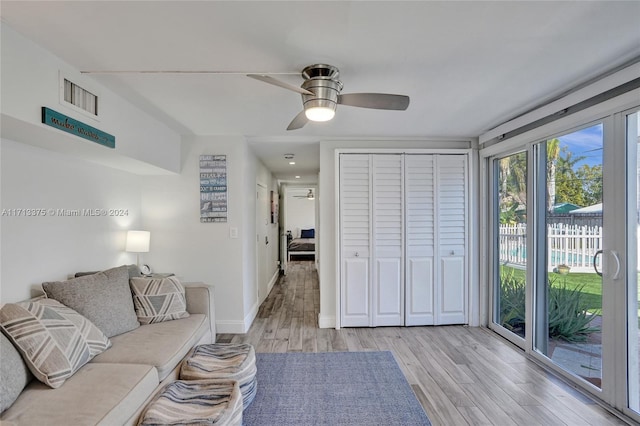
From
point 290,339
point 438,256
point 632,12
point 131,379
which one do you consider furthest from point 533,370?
point 131,379

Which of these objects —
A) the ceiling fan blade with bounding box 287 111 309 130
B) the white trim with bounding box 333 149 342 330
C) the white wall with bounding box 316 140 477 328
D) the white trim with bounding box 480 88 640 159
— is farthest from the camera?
the white wall with bounding box 316 140 477 328

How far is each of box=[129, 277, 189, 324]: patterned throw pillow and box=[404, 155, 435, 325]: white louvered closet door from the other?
2509 millimetres

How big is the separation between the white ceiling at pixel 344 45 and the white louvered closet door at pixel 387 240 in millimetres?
1087

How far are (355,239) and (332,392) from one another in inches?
68.9

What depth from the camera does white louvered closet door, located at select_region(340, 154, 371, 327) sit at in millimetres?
3672

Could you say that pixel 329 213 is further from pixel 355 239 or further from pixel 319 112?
pixel 319 112

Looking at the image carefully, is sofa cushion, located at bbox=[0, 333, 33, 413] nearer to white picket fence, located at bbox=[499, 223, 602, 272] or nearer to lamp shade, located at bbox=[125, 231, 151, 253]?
lamp shade, located at bbox=[125, 231, 151, 253]

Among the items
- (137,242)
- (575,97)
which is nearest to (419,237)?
(575,97)

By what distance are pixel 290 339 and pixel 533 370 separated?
2313 mm

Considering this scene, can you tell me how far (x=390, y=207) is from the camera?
3684 mm

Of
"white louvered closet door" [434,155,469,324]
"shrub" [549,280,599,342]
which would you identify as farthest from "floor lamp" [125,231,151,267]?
"shrub" [549,280,599,342]

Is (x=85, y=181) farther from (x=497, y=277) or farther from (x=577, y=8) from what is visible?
(x=497, y=277)

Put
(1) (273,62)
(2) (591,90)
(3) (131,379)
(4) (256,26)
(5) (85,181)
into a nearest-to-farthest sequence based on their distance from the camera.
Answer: (4) (256,26), (3) (131,379), (1) (273,62), (2) (591,90), (5) (85,181)

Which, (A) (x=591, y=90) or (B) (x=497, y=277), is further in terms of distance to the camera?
(B) (x=497, y=277)
